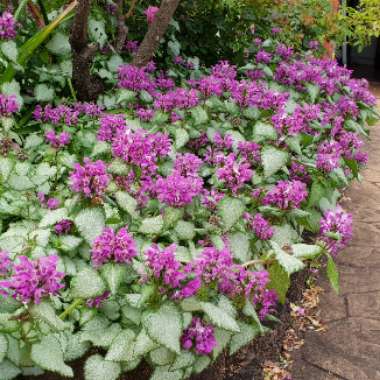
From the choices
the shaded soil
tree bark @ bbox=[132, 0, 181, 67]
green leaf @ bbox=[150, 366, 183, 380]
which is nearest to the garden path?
the shaded soil

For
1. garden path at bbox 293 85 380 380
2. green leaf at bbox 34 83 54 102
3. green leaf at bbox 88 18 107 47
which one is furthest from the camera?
green leaf at bbox 88 18 107 47

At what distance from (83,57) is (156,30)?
55cm

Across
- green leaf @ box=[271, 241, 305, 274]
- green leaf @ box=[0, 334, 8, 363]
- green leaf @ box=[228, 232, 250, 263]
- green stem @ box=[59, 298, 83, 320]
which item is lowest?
green leaf @ box=[228, 232, 250, 263]

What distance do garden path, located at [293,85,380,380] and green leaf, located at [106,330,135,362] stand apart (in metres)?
1.31

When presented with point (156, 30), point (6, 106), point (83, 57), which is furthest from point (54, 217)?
point (156, 30)

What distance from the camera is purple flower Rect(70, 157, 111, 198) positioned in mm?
1713

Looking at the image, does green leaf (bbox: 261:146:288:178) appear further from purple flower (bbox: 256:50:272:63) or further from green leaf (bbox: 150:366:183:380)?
purple flower (bbox: 256:50:272:63)

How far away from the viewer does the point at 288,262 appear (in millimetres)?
1785

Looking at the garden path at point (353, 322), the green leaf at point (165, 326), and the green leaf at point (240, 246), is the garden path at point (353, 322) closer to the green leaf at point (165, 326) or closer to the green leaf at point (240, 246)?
the green leaf at point (240, 246)

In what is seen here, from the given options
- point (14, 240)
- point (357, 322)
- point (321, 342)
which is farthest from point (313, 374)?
point (14, 240)

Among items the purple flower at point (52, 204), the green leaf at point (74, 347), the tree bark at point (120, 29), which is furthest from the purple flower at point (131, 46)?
the green leaf at point (74, 347)

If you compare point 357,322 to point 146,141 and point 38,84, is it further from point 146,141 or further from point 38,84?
point 38,84

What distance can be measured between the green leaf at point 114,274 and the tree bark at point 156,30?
8.48 feet

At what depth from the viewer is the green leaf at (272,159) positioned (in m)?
2.49
